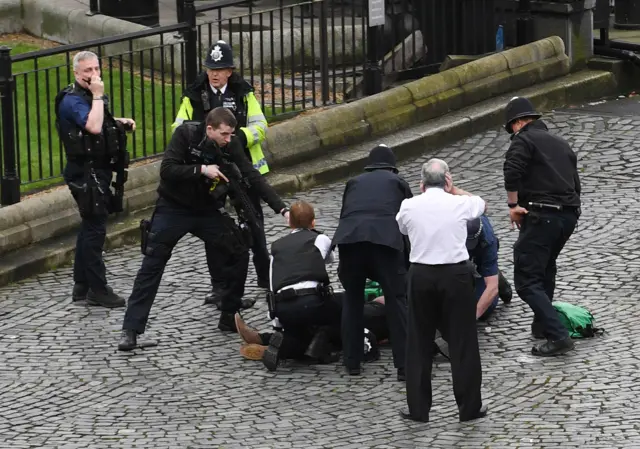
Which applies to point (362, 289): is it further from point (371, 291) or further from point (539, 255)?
point (539, 255)

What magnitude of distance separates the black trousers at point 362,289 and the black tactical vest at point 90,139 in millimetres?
2256

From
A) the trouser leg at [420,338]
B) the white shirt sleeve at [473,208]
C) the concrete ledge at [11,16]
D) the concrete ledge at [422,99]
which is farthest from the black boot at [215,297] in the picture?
the concrete ledge at [11,16]

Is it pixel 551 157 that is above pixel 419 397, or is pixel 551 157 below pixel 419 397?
above

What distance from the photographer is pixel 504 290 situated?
11.2 meters

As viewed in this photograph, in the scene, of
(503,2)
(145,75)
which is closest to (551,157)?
(145,75)

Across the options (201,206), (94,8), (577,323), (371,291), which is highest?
(94,8)

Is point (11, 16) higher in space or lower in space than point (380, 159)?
higher

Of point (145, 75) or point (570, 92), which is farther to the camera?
point (570, 92)

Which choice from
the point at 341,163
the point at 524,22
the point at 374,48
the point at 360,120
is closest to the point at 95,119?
the point at 341,163

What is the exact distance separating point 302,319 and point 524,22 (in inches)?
298

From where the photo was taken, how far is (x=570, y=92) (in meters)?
16.5

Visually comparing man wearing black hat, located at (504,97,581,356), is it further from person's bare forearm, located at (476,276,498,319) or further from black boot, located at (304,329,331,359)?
black boot, located at (304,329,331,359)

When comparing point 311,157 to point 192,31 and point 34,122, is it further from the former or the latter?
point 34,122

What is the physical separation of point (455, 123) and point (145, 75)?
3.15 metres
